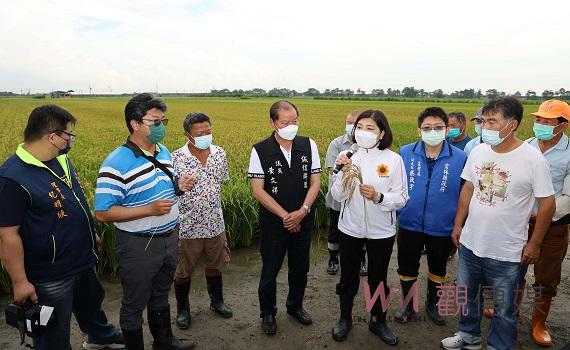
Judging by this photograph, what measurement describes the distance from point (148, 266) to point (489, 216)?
2.92 metres

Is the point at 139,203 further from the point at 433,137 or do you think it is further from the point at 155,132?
the point at 433,137

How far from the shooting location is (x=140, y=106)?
10.2 feet

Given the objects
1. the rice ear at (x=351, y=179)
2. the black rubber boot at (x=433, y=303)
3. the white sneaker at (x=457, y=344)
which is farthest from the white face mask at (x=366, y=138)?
the white sneaker at (x=457, y=344)

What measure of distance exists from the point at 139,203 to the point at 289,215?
4.48 feet

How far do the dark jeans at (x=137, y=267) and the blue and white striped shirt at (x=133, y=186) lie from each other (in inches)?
3.7

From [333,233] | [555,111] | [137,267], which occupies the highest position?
[555,111]

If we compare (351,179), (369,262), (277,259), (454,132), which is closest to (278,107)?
(351,179)

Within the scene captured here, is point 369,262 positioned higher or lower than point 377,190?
lower

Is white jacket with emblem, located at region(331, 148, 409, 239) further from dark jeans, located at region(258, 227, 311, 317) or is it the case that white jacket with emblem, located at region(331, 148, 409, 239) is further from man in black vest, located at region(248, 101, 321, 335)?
dark jeans, located at region(258, 227, 311, 317)

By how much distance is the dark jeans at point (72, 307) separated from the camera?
2.81m

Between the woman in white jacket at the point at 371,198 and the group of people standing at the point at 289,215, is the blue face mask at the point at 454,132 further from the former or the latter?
the woman in white jacket at the point at 371,198

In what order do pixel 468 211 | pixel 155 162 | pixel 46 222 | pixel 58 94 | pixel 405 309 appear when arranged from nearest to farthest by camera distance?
pixel 46 222 < pixel 155 162 < pixel 468 211 < pixel 405 309 < pixel 58 94

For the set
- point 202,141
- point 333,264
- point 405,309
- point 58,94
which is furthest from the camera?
point 58,94

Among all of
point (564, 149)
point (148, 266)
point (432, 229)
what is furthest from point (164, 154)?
point (564, 149)
